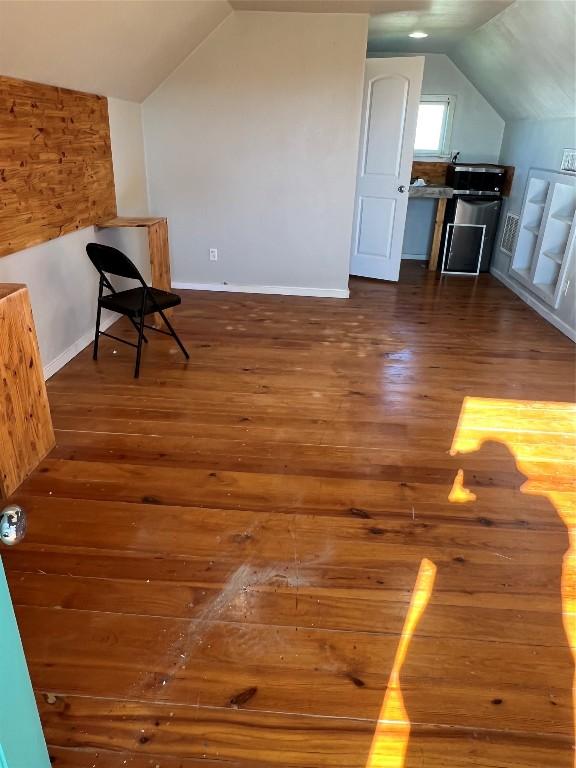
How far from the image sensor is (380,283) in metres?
5.33

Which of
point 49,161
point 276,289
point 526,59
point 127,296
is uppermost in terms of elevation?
point 526,59

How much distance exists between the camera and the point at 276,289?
16.0 feet

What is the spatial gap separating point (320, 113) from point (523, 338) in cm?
237

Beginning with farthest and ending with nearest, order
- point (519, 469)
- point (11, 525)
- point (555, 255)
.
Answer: point (555, 255) < point (519, 469) < point (11, 525)

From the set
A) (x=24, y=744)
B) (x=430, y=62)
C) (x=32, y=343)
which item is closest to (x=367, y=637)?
(x=24, y=744)

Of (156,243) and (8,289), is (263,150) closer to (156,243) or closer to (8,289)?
(156,243)

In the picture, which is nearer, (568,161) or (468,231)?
(568,161)

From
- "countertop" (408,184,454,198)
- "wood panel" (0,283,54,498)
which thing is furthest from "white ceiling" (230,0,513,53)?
"wood panel" (0,283,54,498)

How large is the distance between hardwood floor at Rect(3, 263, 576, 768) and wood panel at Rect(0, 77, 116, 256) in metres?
0.87

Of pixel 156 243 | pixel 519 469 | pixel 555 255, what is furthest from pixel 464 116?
pixel 519 469

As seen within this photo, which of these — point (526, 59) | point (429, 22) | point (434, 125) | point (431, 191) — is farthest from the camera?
point (434, 125)

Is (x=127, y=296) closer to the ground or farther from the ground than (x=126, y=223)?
closer to the ground

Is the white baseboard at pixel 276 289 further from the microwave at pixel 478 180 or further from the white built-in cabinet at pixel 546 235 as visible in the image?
the microwave at pixel 478 180

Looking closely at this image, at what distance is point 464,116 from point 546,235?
208 centimetres
